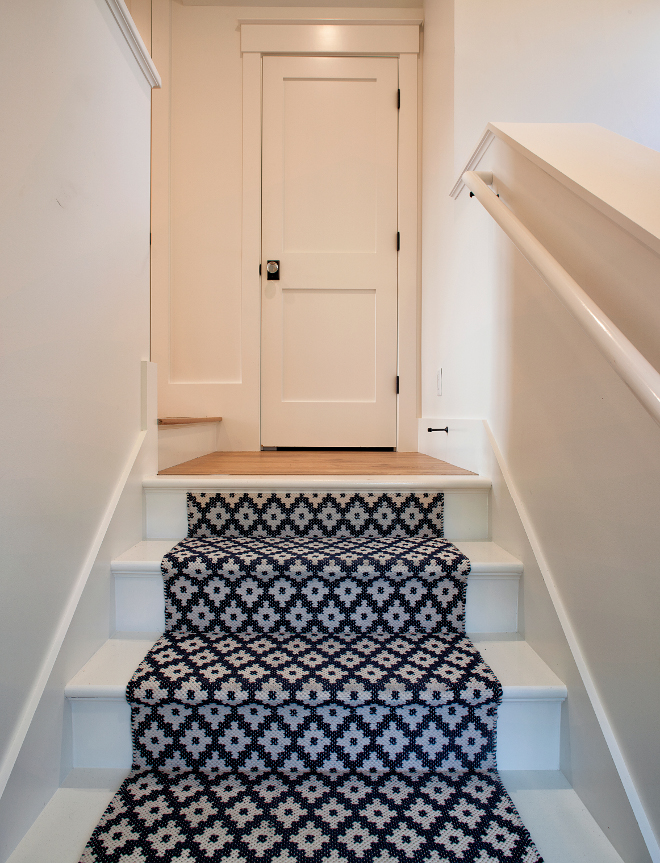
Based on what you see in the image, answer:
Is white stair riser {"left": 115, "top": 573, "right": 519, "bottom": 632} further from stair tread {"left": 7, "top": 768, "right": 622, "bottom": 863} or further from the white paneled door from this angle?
the white paneled door

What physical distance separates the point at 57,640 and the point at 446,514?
98 centimetres

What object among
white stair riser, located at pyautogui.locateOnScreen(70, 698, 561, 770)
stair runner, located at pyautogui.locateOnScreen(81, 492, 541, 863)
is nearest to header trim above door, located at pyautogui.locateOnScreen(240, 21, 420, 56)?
stair runner, located at pyautogui.locateOnScreen(81, 492, 541, 863)

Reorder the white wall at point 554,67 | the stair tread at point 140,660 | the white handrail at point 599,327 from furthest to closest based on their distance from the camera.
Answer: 1. the white wall at point 554,67
2. the stair tread at point 140,660
3. the white handrail at point 599,327

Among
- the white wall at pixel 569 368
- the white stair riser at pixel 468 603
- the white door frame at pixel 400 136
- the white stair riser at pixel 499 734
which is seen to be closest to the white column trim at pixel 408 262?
the white door frame at pixel 400 136

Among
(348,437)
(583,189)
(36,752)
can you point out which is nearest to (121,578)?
(36,752)

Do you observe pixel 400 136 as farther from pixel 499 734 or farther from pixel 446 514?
pixel 499 734

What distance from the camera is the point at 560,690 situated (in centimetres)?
98

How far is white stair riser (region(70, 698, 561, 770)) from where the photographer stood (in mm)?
995

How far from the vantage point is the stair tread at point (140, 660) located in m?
0.98

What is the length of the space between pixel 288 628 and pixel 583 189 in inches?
41.6

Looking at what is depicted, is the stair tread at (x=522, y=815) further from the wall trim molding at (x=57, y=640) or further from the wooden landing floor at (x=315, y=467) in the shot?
the wooden landing floor at (x=315, y=467)

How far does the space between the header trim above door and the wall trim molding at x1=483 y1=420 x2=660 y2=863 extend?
2508mm

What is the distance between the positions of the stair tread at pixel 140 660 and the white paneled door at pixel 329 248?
1686 millimetres

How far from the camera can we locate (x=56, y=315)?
0.97m
